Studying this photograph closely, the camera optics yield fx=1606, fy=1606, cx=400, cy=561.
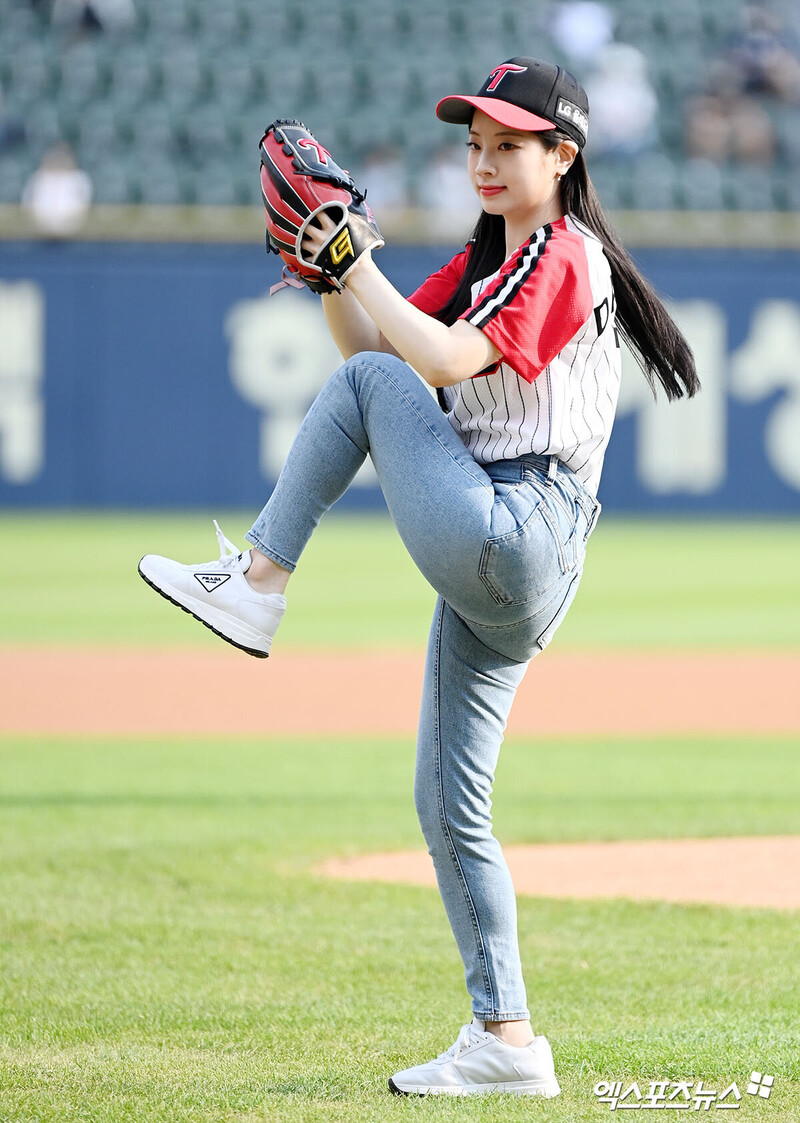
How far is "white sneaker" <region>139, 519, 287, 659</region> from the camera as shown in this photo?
116 inches

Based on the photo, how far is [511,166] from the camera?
294cm

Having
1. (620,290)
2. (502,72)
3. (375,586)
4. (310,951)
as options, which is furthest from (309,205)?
(375,586)

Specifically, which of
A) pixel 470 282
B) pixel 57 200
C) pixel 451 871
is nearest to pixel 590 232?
pixel 470 282

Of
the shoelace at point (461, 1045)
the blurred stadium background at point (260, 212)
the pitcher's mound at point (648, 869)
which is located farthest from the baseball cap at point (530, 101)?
the blurred stadium background at point (260, 212)

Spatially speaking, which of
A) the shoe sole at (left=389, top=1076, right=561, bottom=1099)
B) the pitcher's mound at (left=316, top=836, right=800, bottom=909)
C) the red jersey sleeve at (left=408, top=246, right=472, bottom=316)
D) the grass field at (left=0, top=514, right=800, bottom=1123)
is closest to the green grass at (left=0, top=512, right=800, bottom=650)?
the grass field at (left=0, top=514, right=800, bottom=1123)

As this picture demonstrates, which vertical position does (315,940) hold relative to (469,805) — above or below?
below

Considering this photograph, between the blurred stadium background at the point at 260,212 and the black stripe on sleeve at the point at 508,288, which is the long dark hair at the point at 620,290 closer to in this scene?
the black stripe on sleeve at the point at 508,288

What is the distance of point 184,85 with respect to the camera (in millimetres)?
19719

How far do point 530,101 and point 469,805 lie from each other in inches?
51.2

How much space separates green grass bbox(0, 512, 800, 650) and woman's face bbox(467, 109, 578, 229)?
7523 mm

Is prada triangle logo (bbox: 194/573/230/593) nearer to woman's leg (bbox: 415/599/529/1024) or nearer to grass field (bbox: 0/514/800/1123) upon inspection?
woman's leg (bbox: 415/599/529/1024)

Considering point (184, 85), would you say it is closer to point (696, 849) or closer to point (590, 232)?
point (696, 849)

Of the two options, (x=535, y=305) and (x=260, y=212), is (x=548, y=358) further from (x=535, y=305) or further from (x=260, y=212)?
(x=260, y=212)

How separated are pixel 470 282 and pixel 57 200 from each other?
50.1 ft
